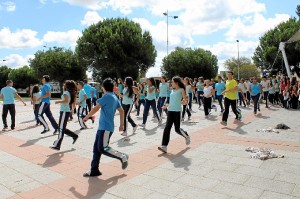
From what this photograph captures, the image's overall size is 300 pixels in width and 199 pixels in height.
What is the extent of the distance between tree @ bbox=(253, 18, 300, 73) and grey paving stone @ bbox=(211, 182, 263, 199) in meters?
34.7

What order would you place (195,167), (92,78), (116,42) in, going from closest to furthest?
1. (195,167)
2. (116,42)
3. (92,78)

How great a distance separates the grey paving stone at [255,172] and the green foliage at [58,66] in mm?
Result: 42910

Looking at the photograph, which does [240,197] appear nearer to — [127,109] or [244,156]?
[244,156]

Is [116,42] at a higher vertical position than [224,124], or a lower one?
higher

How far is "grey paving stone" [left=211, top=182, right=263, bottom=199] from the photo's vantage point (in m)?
3.98

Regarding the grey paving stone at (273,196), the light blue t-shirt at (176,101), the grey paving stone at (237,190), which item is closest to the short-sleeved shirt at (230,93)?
the light blue t-shirt at (176,101)

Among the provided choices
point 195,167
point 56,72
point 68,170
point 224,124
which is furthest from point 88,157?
point 56,72

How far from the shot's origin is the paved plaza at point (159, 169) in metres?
4.21

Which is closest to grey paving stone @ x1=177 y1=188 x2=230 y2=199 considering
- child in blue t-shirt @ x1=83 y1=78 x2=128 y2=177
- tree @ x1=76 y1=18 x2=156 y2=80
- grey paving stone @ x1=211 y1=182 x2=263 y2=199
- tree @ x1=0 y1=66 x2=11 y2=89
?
grey paving stone @ x1=211 y1=182 x2=263 y2=199

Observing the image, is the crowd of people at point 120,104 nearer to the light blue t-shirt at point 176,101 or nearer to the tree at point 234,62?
the light blue t-shirt at point 176,101

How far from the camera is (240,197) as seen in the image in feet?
12.9

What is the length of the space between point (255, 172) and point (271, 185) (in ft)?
1.94

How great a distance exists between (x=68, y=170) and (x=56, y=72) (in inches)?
1710

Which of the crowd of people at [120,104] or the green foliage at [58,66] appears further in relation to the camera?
the green foliage at [58,66]
